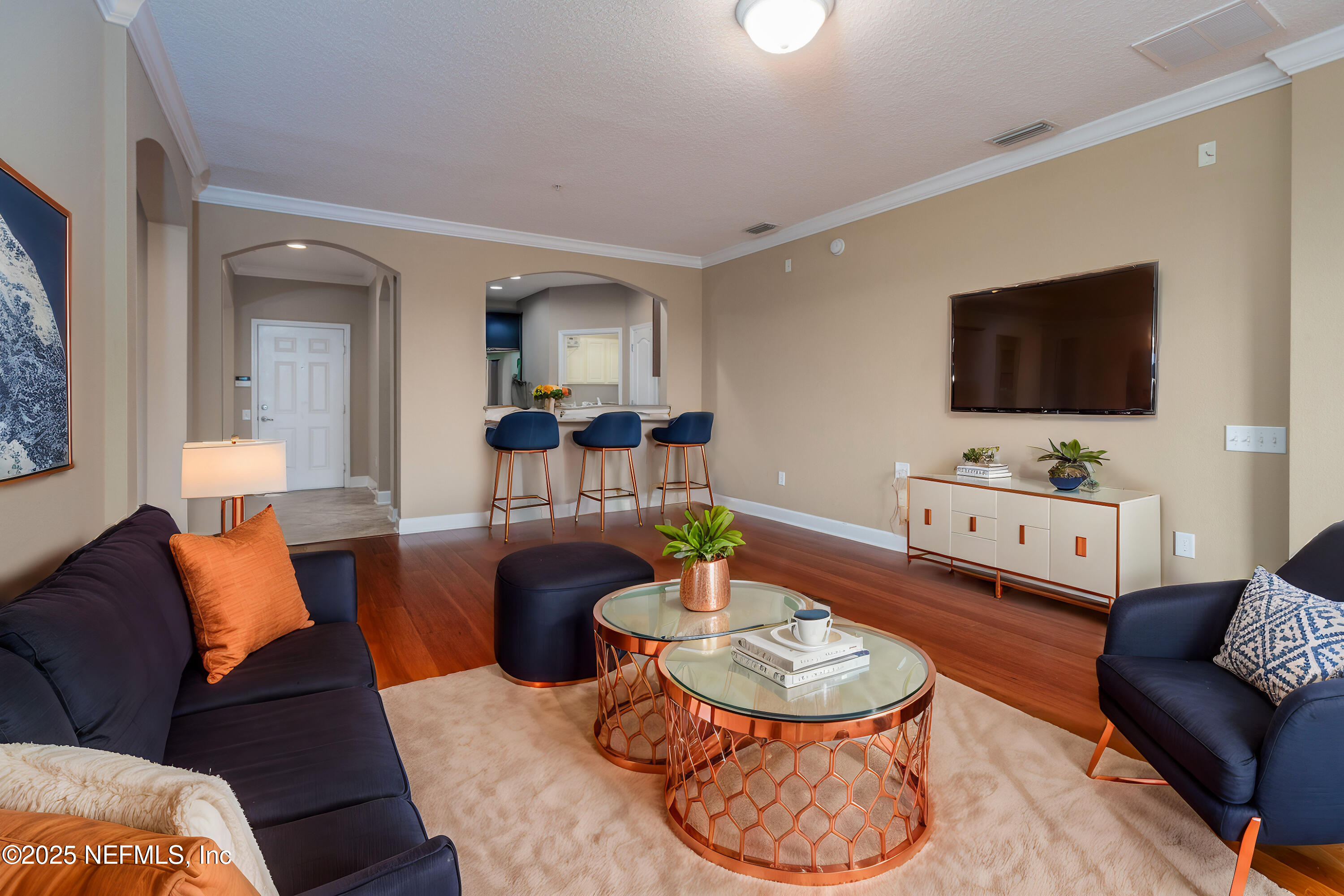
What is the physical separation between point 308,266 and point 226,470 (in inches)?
233

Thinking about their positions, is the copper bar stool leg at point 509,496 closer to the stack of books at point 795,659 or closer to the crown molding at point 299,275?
the crown molding at point 299,275

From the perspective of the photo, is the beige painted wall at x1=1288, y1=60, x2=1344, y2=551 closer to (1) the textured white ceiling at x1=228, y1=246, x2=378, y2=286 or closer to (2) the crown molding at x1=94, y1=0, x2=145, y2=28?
(2) the crown molding at x1=94, y1=0, x2=145, y2=28

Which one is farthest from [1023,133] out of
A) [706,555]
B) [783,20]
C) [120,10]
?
[120,10]

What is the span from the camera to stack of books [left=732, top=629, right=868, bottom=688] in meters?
1.67

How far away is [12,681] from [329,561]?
138 centimetres

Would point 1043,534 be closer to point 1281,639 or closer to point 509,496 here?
point 1281,639

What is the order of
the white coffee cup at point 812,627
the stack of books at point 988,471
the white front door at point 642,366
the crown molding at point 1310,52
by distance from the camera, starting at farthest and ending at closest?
the white front door at point 642,366 < the stack of books at point 988,471 < the crown molding at point 1310,52 < the white coffee cup at point 812,627

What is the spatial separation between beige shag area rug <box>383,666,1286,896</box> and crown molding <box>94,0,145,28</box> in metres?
2.66

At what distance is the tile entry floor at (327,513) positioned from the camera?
5.48 metres

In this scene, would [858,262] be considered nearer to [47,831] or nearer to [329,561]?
[329,561]

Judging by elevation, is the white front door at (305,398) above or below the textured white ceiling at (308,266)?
below

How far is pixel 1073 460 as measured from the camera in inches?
138

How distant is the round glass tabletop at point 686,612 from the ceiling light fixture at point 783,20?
2070 millimetres

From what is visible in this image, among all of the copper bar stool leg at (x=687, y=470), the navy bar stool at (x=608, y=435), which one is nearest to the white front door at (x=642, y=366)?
the copper bar stool leg at (x=687, y=470)
